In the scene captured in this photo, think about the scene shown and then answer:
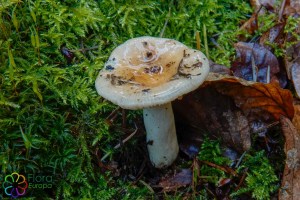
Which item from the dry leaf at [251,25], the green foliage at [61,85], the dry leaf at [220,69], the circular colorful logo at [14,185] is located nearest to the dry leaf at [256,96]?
the dry leaf at [220,69]

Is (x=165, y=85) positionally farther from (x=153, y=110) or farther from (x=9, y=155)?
(x=9, y=155)

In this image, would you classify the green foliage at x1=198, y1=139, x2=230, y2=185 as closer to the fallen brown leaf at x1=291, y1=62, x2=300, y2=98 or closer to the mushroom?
the mushroom

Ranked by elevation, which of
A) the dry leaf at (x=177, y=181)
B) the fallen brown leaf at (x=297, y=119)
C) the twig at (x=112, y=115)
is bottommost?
the dry leaf at (x=177, y=181)

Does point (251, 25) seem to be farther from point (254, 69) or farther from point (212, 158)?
point (212, 158)

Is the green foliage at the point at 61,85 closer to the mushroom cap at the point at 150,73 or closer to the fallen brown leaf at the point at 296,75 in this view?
the mushroom cap at the point at 150,73

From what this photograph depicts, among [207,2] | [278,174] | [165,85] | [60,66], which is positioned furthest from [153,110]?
[207,2]

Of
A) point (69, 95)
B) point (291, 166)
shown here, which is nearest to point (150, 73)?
point (69, 95)

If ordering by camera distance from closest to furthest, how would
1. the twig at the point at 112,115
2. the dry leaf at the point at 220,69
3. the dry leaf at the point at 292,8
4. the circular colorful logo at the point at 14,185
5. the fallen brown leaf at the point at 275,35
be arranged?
the circular colorful logo at the point at 14,185 < the twig at the point at 112,115 < the dry leaf at the point at 220,69 < the fallen brown leaf at the point at 275,35 < the dry leaf at the point at 292,8

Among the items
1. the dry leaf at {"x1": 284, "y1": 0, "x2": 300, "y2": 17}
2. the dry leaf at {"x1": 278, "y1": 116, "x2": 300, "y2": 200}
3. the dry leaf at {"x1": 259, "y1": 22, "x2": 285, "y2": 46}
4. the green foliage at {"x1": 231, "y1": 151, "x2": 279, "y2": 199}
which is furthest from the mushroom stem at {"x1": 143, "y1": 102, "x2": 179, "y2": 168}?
the dry leaf at {"x1": 284, "y1": 0, "x2": 300, "y2": 17}
